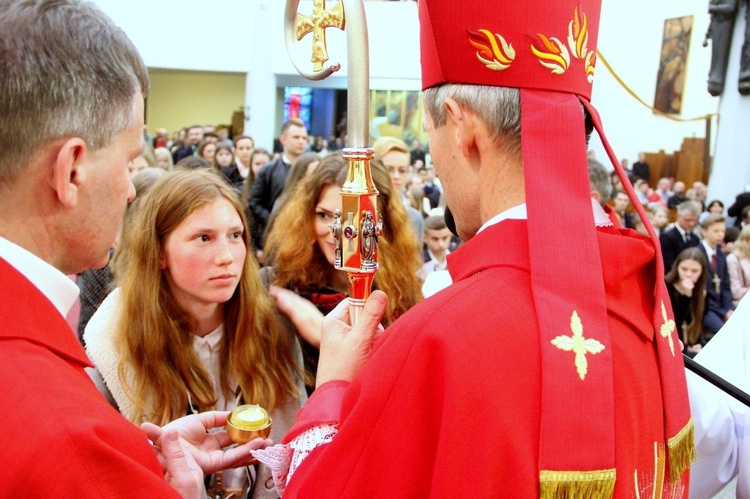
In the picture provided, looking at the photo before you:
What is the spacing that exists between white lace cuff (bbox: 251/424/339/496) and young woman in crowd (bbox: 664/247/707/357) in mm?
4633

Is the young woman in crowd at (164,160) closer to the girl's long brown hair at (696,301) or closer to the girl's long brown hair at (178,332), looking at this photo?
the girl's long brown hair at (696,301)

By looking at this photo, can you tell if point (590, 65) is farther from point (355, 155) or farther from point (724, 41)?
point (724, 41)

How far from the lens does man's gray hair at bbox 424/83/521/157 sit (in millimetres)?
1360

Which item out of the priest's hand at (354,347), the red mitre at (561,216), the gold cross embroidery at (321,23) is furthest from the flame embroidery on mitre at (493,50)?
the priest's hand at (354,347)

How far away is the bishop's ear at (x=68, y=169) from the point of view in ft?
3.74

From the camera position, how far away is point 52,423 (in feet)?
3.17

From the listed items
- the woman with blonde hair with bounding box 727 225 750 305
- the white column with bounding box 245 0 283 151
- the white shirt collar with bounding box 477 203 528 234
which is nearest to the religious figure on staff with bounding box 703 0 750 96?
the woman with blonde hair with bounding box 727 225 750 305

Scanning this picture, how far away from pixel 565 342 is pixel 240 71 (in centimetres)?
1643

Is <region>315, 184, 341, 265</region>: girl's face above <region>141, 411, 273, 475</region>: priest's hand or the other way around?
above

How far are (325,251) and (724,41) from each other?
437 inches

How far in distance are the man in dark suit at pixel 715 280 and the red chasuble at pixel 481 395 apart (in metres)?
4.59

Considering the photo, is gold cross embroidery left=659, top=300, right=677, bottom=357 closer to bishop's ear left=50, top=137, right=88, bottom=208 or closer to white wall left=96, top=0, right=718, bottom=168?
bishop's ear left=50, top=137, right=88, bottom=208

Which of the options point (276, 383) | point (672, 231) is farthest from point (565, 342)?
point (672, 231)

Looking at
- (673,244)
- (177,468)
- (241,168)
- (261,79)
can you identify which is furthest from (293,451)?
(261,79)
